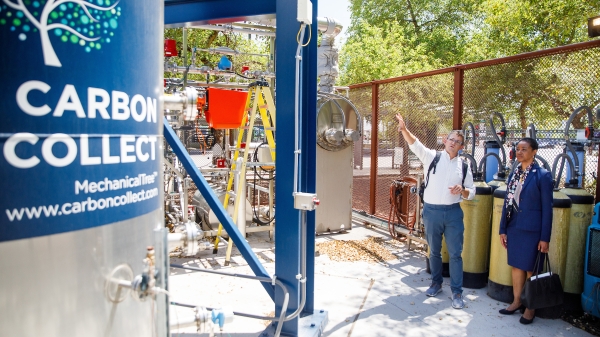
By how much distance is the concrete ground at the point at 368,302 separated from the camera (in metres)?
3.96

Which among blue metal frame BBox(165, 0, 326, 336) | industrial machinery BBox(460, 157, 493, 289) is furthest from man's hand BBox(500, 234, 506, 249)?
blue metal frame BBox(165, 0, 326, 336)

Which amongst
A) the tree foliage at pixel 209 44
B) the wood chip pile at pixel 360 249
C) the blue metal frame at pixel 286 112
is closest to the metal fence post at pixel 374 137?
the wood chip pile at pixel 360 249

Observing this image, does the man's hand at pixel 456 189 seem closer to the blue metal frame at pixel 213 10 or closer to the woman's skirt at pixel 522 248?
the woman's skirt at pixel 522 248

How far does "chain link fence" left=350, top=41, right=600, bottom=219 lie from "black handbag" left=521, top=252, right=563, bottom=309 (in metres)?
1.07

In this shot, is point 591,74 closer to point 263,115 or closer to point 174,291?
point 263,115

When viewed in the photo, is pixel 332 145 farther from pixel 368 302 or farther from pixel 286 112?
pixel 286 112

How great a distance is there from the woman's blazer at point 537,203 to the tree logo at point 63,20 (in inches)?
154

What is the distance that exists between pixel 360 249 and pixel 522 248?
2.63 metres

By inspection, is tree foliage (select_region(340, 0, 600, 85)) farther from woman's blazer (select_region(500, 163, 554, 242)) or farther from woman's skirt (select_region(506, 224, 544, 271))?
woman's skirt (select_region(506, 224, 544, 271))

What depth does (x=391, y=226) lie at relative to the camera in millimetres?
6934

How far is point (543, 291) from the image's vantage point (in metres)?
3.97

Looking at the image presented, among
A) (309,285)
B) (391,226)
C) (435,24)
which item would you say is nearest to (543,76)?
(391,226)

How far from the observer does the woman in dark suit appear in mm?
4004

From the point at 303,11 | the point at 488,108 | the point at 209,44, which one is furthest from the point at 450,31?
the point at 303,11
